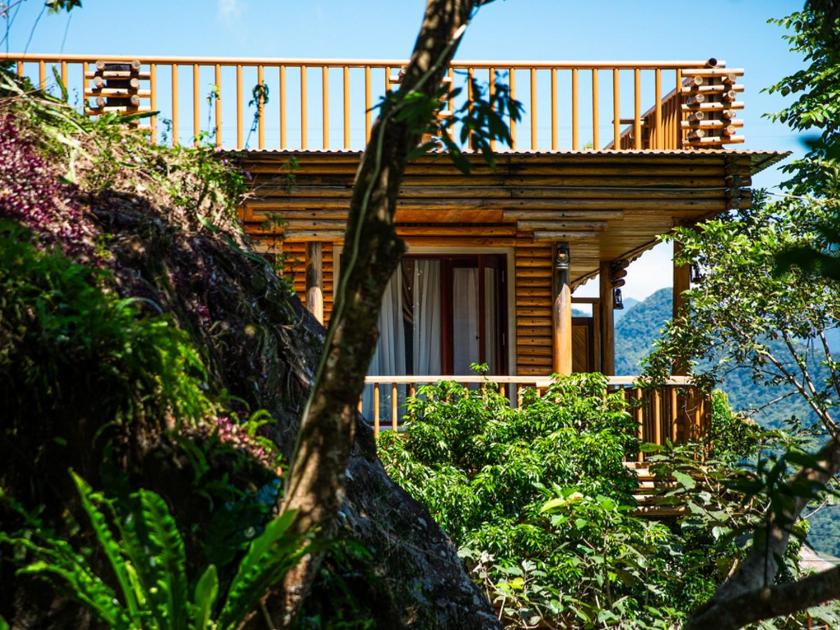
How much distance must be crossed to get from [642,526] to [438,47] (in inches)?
279

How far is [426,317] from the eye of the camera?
14.7 meters

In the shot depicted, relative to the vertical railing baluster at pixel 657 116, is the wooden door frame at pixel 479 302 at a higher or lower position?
lower

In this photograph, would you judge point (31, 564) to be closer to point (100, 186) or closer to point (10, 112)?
point (100, 186)

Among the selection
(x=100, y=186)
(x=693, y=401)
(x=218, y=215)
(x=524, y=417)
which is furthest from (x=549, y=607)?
(x=100, y=186)

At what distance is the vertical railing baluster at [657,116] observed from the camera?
12.6m

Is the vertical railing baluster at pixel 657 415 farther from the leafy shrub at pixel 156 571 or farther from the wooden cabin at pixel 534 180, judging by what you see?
the leafy shrub at pixel 156 571

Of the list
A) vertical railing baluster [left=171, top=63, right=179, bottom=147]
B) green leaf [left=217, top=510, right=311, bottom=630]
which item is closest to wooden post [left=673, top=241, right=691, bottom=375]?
vertical railing baluster [left=171, top=63, right=179, bottom=147]

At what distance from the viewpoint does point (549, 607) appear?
8.52 metres

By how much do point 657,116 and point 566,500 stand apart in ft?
19.1

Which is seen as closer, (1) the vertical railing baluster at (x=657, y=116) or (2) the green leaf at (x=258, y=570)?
(2) the green leaf at (x=258, y=570)

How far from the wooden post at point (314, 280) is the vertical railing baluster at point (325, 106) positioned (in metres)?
1.29

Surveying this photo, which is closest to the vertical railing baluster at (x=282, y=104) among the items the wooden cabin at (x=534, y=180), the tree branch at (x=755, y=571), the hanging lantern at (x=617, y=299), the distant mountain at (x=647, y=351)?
the wooden cabin at (x=534, y=180)

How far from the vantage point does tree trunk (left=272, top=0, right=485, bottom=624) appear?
298 cm

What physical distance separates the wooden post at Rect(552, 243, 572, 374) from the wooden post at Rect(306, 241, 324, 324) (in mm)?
2828
